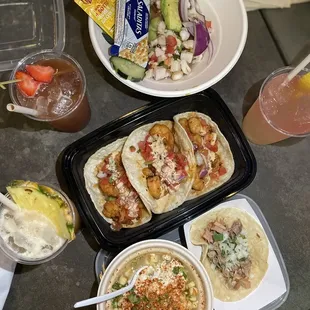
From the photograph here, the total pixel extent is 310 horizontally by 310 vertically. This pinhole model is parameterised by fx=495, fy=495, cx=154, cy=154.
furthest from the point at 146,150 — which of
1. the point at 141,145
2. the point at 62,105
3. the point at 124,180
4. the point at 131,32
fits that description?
the point at 131,32

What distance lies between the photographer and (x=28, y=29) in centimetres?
227

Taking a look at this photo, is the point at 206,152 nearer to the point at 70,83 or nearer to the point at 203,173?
the point at 203,173

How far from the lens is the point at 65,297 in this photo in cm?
214

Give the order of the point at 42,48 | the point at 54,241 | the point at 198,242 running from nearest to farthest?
1. the point at 54,241
2. the point at 198,242
3. the point at 42,48

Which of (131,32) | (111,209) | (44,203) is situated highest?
(131,32)

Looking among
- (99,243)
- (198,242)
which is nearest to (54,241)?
(99,243)

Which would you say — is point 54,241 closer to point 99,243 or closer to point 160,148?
point 99,243

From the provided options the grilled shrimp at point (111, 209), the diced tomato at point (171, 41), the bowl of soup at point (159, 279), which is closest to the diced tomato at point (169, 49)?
the diced tomato at point (171, 41)

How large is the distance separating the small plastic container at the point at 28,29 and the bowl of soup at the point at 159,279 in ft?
3.22

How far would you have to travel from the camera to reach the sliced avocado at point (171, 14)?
7.02 ft

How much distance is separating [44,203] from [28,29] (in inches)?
33.5

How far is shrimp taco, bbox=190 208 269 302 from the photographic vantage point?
210 cm

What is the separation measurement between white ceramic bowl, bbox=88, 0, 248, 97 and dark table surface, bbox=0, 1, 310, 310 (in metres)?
0.21

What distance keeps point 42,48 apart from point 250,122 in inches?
39.4
